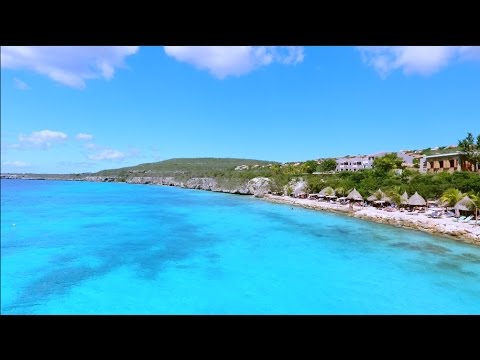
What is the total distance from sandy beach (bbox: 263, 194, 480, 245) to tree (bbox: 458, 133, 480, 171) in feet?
23.0

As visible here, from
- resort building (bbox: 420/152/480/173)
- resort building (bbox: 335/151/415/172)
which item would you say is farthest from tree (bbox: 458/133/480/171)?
resort building (bbox: 335/151/415/172)

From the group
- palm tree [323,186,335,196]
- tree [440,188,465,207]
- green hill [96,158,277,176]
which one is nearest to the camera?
tree [440,188,465,207]

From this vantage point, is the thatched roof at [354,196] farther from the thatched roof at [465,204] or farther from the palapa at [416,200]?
the thatched roof at [465,204]

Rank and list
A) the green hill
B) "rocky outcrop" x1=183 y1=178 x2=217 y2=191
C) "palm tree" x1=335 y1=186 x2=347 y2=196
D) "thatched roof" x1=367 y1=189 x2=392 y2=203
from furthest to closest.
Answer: the green hill
"rocky outcrop" x1=183 y1=178 x2=217 y2=191
"palm tree" x1=335 y1=186 x2=347 y2=196
"thatched roof" x1=367 y1=189 x2=392 y2=203

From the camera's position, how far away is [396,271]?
992 centimetres

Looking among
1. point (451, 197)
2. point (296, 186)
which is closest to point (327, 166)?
point (296, 186)

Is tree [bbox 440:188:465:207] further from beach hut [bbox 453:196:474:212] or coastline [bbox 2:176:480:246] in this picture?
coastline [bbox 2:176:480:246]

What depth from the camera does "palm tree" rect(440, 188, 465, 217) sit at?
50.7 feet

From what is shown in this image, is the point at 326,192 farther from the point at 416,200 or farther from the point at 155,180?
the point at 155,180

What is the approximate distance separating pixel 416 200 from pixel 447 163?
6.80 metres

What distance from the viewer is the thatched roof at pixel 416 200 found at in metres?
17.2
